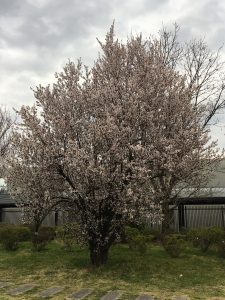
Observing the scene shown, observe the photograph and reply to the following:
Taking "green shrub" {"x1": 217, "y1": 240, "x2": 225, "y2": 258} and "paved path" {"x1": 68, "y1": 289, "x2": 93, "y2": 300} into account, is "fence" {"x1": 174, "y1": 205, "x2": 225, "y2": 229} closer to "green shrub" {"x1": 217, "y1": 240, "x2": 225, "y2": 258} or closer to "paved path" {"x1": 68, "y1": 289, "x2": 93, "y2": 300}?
"green shrub" {"x1": 217, "y1": 240, "x2": 225, "y2": 258}

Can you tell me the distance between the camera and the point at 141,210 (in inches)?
495

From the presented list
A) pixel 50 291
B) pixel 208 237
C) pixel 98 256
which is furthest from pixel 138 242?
pixel 50 291

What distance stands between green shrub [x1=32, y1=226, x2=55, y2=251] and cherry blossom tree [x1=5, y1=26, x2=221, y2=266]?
4.58 meters

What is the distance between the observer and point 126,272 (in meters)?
12.7

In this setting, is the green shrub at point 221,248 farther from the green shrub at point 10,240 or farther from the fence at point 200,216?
the fence at point 200,216

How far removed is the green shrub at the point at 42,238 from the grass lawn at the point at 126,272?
1.40 ft

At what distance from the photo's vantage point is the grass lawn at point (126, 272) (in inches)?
417

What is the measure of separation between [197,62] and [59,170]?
15147 millimetres

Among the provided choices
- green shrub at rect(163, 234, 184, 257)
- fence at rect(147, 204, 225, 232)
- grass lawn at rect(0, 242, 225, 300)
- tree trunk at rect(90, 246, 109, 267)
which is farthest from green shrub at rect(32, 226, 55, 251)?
fence at rect(147, 204, 225, 232)

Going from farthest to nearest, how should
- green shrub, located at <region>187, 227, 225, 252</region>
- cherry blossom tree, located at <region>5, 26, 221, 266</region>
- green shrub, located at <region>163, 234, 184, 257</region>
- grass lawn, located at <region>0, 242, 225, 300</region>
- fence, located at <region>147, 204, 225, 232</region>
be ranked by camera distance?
fence, located at <region>147, 204, 225, 232</region>, green shrub, located at <region>187, 227, 225, 252</region>, green shrub, located at <region>163, 234, 184, 257</region>, cherry blossom tree, located at <region>5, 26, 221, 266</region>, grass lawn, located at <region>0, 242, 225, 300</region>

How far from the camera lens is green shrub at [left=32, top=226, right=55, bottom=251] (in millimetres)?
17653

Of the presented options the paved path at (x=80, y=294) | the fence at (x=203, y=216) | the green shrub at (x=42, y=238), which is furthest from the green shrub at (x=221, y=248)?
the fence at (x=203, y=216)

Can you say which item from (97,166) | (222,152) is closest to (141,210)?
(97,166)

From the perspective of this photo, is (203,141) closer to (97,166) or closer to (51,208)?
(97,166)
